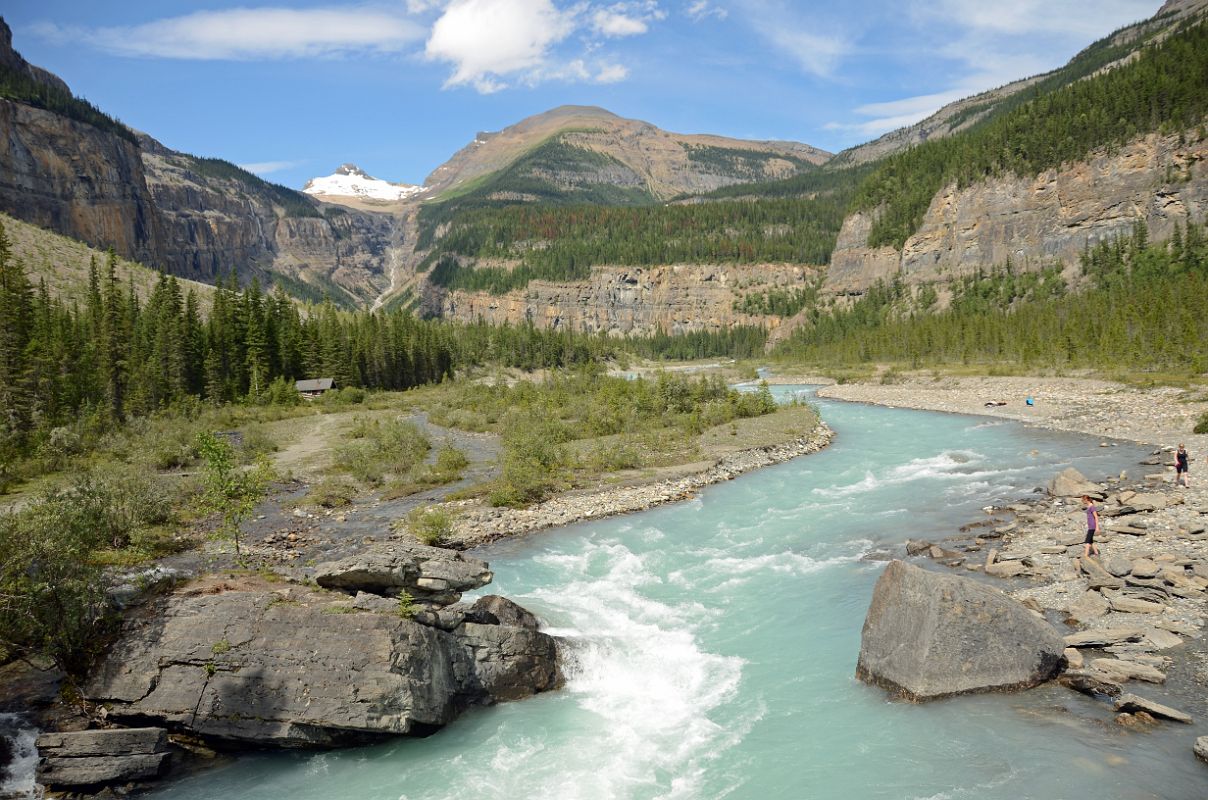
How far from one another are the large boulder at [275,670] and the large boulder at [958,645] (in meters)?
10.0

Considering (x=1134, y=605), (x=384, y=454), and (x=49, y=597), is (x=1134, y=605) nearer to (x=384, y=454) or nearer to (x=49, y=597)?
(x=49, y=597)

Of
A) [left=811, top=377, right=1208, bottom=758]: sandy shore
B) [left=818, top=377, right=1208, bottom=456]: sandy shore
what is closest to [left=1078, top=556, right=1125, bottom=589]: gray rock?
[left=811, top=377, right=1208, bottom=758]: sandy shore

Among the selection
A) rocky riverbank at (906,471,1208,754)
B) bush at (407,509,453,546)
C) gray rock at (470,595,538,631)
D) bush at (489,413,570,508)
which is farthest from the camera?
bush at (489,413,570,508)

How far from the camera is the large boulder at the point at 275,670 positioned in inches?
497

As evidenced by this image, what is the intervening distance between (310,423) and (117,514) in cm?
3825

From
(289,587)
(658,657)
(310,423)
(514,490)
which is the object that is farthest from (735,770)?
(310,423)

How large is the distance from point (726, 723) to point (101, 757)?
39.6 feet

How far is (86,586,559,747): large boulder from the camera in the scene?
12.6 m

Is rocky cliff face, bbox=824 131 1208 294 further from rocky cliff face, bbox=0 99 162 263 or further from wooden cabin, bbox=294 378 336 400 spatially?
rocky cliff face, bbox=0 99 162 263

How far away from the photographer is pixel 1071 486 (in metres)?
27.6

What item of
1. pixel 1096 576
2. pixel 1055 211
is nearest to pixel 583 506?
pixel 1096 576

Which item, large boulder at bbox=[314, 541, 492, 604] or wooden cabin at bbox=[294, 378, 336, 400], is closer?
large boulder at bbox=[314, 541, 492, 604]

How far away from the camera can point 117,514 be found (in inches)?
954

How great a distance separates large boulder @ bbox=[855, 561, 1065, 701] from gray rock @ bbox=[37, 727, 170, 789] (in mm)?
14788
